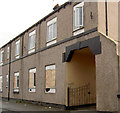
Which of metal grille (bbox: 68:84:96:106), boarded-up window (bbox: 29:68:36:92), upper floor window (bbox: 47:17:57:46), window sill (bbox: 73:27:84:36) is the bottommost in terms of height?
metal grille (bbox: 68:84:96:106)

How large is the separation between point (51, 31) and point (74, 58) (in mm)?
3168

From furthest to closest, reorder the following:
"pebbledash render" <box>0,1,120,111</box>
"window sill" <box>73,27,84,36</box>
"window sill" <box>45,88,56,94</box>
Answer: "window sill" <box>45,88,56,94</box>
"window sill" <box>73,27,84,36</box>
"pebbledash render" <box>0,1,120,111</box>

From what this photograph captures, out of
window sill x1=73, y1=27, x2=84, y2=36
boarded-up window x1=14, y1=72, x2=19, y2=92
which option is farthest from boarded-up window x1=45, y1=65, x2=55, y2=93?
boarded-up window x1=14, y1=72, x2=19, y2=92

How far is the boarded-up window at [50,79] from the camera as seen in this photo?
14.4 metres

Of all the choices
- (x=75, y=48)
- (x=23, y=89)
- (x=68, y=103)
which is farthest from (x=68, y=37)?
(x=23, y=89)

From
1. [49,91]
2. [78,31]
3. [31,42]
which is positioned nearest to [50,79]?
[49,91]

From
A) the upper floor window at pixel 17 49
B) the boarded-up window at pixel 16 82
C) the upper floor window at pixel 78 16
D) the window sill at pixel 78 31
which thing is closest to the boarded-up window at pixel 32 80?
the boarded-up window at pixel 16 82

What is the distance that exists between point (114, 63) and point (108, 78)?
81cm

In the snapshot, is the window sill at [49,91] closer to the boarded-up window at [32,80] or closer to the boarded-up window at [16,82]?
the boarded-up window at [32,80]

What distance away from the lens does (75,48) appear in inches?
489

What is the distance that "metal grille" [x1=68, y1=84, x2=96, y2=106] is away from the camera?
12821mm

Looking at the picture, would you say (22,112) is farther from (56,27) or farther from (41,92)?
(56,27)

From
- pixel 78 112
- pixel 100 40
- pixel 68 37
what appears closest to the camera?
pixel 100 40

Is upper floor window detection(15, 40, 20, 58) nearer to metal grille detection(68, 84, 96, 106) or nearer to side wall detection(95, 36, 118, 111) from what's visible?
metal grille detection(68, 84, 96, 106)
